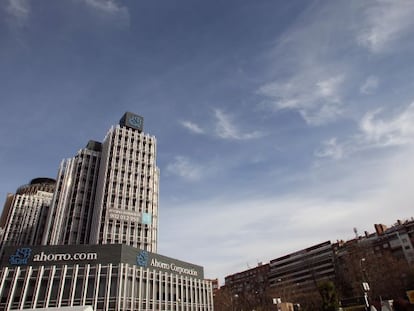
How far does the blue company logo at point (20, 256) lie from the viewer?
46281mm

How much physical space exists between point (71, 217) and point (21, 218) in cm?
5466

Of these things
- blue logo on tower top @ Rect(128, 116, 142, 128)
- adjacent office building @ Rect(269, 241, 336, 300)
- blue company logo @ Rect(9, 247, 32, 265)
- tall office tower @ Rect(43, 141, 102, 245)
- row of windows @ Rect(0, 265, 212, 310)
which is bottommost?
row of windows @ Rect(0, 265, 212, 310)

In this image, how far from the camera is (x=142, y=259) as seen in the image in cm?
5331

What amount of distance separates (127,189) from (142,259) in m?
35.5

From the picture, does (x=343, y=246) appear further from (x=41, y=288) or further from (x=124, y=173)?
(x=41, y=288)

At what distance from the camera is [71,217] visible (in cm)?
8319

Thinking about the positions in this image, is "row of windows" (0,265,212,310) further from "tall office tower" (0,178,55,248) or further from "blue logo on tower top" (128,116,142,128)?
"tall office tower" (0,178,55,248)

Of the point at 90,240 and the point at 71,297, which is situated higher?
the point at 90,240

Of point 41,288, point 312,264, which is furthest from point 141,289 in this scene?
point 312,264

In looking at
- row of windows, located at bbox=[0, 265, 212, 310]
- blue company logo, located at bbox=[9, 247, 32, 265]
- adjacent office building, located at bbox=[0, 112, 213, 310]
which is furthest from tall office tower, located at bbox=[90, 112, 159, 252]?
blue company logo, located at bbox=[9, 247, 32, 265]

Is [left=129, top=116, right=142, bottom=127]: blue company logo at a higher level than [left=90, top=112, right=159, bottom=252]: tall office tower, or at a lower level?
higher

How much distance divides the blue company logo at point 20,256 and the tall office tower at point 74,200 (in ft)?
101

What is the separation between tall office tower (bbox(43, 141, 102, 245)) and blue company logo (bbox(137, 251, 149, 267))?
32446 mm

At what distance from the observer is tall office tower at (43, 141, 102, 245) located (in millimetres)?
79938
